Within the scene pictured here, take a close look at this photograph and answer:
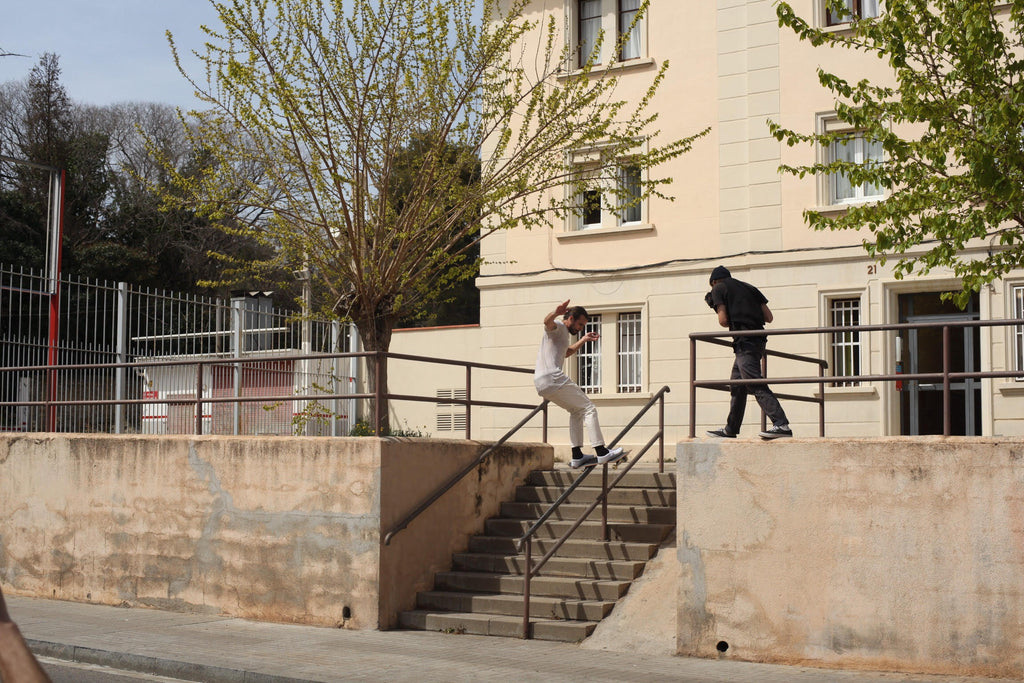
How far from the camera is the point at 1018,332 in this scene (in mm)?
16984

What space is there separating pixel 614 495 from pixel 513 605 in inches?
77.6

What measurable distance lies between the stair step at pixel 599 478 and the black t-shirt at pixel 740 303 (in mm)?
2261

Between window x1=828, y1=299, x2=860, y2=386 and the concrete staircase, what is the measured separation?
6.17m

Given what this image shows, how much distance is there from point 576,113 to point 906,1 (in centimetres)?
453

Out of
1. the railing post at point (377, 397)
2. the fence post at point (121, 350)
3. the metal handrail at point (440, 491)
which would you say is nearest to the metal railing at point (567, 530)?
the metal handrail at point (440, 491)

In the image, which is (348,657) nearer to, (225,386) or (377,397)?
(377,397)

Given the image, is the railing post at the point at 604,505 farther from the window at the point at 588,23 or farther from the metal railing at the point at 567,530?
the window at the point at 588,23

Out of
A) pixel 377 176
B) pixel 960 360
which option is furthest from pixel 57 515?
pixel 960 360

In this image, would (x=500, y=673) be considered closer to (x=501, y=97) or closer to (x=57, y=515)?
(x=57, y=515)

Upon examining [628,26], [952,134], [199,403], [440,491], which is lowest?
[440,491]

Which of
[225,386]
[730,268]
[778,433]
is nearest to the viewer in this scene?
[778,433]

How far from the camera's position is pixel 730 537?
10305 mm

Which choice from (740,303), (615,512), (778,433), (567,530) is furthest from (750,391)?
(567,530)

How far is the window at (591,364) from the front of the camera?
68.2 feet
